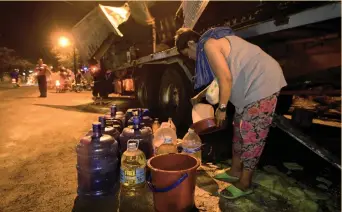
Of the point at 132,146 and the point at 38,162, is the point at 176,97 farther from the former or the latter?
the point at 132,146

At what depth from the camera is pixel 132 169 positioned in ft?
9.71

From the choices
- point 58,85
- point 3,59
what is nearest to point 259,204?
point 58,85

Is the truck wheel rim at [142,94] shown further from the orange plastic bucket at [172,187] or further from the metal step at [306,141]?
the orange plastic bucket at [172,187]

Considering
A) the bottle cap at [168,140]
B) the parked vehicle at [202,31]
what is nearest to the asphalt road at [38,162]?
the bottle cap at [168,140]

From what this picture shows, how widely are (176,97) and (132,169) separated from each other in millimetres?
3568

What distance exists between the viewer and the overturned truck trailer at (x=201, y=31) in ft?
9.95

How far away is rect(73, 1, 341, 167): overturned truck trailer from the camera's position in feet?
9.95

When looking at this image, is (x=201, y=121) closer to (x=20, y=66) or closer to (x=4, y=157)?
(x=4, y=157)

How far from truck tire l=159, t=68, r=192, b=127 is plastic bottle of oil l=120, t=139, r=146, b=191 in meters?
2.72

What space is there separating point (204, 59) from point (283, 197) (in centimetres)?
184

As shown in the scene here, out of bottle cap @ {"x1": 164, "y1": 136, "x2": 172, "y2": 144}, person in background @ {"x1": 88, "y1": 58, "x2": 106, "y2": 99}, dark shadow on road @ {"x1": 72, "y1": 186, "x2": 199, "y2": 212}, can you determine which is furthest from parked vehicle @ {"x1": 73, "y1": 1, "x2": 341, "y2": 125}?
dark shadow on road @ {"x1": 72, "y1": 186, "x2": 199, "y2": 212}

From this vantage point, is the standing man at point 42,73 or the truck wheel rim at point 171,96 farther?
the standing man at point 42,73

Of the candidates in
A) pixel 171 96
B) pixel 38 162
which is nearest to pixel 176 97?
pixel 171 96

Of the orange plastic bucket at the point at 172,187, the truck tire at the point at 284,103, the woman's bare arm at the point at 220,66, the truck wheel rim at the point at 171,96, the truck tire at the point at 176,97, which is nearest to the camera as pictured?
the orange plastic bucket at the point at 172,187
